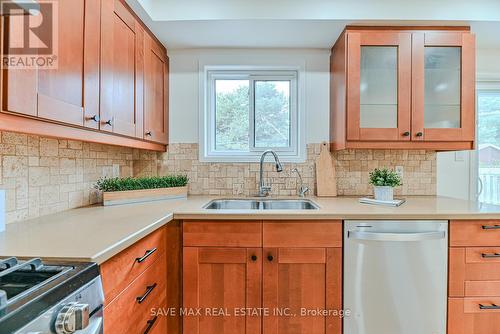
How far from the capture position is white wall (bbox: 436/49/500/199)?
7.90ft

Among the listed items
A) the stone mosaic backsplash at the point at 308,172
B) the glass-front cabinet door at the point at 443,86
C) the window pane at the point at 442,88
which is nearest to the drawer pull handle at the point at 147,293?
the stone mosaic backsplash at the point at 308,172

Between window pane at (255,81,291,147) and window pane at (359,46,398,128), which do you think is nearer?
window pane at (359,46,398,128)

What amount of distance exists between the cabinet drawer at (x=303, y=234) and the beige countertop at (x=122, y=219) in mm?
53

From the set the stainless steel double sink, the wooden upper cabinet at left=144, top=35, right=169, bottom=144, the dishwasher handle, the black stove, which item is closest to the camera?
the black stove

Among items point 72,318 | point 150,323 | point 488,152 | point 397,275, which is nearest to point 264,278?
point 150,323

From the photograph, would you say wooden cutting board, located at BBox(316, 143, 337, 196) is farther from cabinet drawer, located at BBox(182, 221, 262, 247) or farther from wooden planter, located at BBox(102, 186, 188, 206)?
wooden planter, located at BBox(102, 186, 188, 206)

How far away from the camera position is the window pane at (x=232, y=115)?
8.22ft

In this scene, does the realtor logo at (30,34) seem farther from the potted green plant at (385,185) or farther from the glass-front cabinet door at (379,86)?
the potted green plant at (385,185)

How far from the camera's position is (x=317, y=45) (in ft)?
7.53

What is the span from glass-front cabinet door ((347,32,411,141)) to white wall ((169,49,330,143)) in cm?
39

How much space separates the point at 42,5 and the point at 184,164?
1.52 metres

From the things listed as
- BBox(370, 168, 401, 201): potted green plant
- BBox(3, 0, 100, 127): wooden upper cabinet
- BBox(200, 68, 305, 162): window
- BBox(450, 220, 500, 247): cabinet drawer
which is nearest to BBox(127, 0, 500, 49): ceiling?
BBox(200, 68, 305, 162): window

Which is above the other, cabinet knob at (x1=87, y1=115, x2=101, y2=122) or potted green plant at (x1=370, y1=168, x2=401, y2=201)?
cabinet knob at (x1=87, y1=115, x2=101, y2=122)

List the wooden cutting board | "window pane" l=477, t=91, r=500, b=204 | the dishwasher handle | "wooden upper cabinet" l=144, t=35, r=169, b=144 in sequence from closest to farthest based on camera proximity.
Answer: the dishwasher handle
"wooden upper cabinet" l=144, t=35, r=169, b=144
the wooden cutting board
"window pane" l=477, t=91, r=500, b=204
